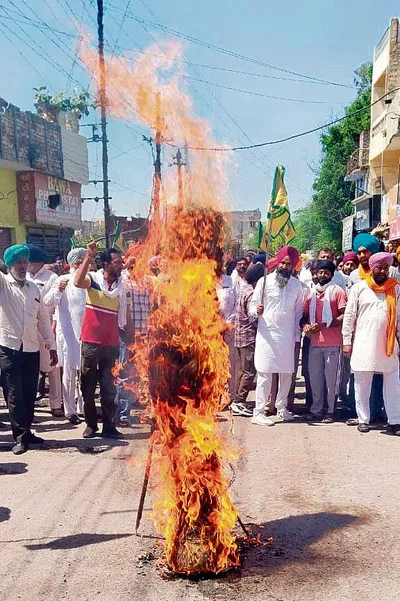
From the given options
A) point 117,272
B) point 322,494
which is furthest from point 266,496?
point 117,272

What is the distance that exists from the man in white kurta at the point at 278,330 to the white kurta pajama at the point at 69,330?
2.32m

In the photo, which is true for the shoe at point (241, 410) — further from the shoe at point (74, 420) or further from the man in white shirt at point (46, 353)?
the man in white shirt at point (46, 353)

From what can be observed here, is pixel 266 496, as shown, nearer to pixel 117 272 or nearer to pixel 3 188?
pixel 117 272

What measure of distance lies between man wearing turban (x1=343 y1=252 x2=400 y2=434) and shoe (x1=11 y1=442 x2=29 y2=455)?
12.6 feet

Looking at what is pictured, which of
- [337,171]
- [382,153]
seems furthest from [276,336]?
[337,171]

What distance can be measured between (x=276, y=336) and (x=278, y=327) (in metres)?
0.12

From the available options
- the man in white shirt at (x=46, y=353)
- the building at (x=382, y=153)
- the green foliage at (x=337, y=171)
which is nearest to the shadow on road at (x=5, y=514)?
the man in white shirt at (x=46, y=353)

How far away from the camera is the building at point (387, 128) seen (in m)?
22.6

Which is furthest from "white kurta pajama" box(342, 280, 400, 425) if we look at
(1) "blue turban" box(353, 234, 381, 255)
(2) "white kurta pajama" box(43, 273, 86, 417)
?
(2) "white kurta pajama" box(43, 273, 86, 417)

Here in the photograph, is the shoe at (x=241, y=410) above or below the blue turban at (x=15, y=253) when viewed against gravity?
below

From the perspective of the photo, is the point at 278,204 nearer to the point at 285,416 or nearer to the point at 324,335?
the point at 324,335

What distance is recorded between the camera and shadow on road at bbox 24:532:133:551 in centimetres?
407

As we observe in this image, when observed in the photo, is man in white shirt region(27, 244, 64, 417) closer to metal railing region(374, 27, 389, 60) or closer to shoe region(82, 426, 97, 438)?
shoe region(82, 426, 97, 438)

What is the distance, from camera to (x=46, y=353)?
777 centimetres
